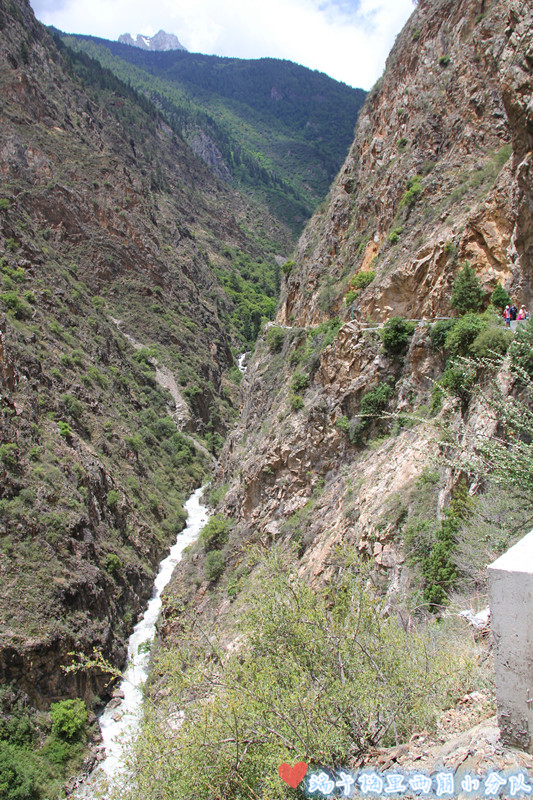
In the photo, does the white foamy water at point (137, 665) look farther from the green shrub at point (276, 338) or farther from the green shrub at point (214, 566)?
the green shrub at point (276, 338)

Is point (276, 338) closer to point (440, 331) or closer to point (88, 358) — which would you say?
point (88, 358)

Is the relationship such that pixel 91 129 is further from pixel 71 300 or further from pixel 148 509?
pixel 148 509

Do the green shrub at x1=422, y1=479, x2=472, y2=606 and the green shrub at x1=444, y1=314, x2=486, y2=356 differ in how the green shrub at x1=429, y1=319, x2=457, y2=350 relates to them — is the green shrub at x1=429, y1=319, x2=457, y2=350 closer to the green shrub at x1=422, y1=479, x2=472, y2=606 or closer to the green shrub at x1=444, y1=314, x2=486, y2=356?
the green shrub at x1=444, y1=314, x2=486, y2=356

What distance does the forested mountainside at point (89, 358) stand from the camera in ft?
77.9

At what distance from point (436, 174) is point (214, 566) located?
21008 mm

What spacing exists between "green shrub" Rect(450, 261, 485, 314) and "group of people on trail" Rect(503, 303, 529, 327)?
1.46m

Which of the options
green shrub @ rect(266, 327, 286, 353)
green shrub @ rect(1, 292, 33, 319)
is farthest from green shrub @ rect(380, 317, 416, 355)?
green shrub @ rect(1, 292, 33, 319)

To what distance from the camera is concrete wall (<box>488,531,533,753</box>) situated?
4.27m

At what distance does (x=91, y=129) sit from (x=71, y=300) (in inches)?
1821

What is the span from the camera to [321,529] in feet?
59.0

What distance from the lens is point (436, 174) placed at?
21125 mm

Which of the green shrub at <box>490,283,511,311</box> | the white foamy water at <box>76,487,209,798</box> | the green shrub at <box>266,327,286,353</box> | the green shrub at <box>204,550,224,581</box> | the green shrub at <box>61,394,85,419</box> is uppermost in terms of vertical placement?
the green shrub at <box>490,283,511,311</box>

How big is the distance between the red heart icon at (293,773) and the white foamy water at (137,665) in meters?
7.46

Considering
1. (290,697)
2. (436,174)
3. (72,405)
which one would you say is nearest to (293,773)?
(290,697)
